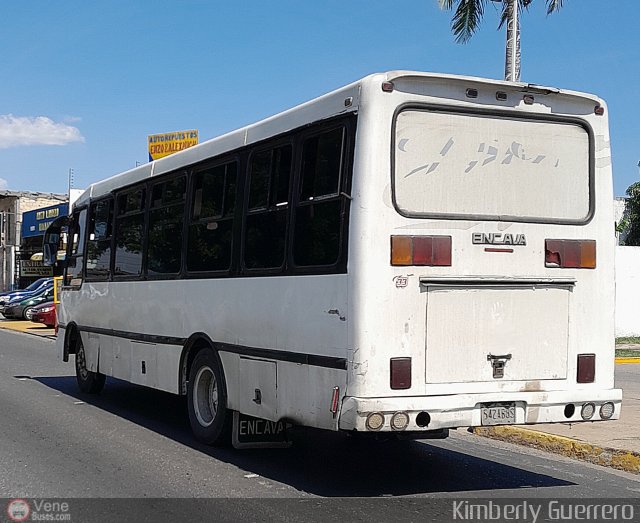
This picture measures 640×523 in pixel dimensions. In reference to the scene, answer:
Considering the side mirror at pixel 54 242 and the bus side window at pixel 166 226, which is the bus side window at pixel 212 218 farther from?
the side mirror at pixel 54 242

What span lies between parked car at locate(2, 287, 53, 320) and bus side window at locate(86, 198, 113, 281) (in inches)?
941

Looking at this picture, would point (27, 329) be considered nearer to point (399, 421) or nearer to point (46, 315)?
point (46, 315)

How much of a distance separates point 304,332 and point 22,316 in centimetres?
3129

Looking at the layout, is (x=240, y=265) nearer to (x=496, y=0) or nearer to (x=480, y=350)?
(x=480, y=350)

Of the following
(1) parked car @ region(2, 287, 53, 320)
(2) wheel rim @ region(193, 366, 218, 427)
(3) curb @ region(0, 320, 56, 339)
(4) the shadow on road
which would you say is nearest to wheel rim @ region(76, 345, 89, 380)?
(4) the shadow on road

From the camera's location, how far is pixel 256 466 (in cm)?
854

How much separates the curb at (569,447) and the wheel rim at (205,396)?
3175 millimetres

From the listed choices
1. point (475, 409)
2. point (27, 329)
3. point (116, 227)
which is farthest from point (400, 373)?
point (27, 329)

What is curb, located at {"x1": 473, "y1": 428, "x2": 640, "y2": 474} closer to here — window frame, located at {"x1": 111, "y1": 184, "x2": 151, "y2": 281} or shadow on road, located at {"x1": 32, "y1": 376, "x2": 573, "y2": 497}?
shadow on road, located at {"x1": 32, "y1": 376, "x2": 573, "y2": 497}

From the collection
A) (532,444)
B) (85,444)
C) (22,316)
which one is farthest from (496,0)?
(22,316)

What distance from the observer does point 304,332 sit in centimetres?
762

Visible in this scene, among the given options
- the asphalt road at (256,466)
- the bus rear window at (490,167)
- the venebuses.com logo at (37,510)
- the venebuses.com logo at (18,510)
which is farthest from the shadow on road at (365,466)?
the bus rear window at (490,167)

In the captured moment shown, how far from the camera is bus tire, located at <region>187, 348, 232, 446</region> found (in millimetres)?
9109

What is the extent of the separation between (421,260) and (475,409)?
1243 millimetres
